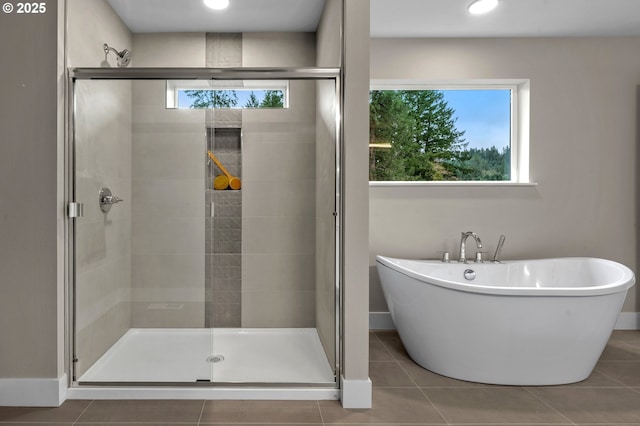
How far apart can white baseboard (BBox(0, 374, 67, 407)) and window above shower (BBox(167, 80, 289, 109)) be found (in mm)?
1539

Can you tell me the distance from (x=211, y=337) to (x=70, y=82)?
1.53 m

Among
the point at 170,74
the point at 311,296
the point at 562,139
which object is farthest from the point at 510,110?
the point at 170,74

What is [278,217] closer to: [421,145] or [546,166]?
[421,145]

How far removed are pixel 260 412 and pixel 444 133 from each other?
2.63 meters

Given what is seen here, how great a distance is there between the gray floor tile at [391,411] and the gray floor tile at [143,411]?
2.15 feet

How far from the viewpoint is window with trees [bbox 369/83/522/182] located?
353 cm

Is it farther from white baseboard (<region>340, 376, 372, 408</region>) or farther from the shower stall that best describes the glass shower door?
white baseboard (<region>340, 376, 372, 408</region>)

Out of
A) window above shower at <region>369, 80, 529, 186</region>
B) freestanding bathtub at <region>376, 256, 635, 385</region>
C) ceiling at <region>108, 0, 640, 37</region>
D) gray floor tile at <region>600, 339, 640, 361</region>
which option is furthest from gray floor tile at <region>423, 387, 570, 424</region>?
ceiling at <region>108, 0, 640, 37</region>

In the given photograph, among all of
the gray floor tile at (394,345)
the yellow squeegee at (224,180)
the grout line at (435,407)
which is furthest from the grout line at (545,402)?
the yellow squeegee at (224,180)

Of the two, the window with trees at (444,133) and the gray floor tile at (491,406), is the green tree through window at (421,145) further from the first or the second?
the gray floor tile at (491,406)

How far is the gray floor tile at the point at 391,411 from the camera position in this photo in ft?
6.50

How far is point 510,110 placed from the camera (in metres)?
3.56

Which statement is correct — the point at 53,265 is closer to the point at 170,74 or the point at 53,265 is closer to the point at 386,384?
the point at 170,74

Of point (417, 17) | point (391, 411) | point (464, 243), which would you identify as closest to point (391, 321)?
point (464, 243)
